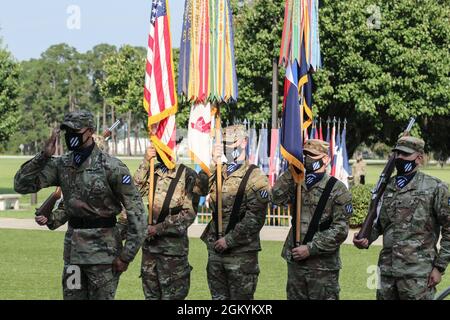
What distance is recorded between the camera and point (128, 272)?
1413cm

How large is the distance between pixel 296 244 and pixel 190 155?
2.22m

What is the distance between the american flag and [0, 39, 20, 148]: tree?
27.1m

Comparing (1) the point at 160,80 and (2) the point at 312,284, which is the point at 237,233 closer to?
(2) the point at 312,284

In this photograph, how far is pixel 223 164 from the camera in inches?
355

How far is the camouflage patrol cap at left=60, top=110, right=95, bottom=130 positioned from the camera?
6799 millimetres

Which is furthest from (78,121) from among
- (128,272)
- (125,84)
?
(125,84)

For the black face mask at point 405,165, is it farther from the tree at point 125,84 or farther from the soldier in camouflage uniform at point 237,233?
the tree at point 125,84

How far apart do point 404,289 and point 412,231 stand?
0.47 metres

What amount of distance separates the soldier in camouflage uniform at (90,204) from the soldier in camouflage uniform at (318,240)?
1.61 meters

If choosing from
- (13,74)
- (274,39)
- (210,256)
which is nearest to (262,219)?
(210,256)

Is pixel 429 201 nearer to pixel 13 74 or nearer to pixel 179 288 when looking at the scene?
pixel 179 288

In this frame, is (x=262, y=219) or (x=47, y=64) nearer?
(x=262, y=219)
